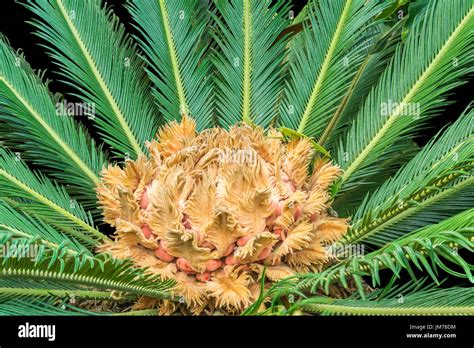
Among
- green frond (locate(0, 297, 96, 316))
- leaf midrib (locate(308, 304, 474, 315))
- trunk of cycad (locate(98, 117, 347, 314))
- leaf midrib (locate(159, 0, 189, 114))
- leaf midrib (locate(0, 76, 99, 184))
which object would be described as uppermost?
leaf midrib (locate(159, 0, 189, 114))

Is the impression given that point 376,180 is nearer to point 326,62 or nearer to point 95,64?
point 326,62

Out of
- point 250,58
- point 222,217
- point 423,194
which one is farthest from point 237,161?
point 250,58

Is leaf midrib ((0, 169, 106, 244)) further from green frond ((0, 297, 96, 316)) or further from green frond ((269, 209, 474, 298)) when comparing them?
green frond ((269, 209, 474, 298))

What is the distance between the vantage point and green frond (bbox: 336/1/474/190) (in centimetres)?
341

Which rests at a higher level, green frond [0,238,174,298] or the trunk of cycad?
the trunk of cycad

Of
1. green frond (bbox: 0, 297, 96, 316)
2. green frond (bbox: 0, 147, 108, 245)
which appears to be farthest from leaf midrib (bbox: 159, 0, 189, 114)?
green frond (bbox: 0, 297, 96, 316)

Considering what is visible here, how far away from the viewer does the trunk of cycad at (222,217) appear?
2941 mm

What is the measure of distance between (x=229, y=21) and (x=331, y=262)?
120 centimetres

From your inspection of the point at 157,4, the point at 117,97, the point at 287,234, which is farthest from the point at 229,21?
the point at 287,234

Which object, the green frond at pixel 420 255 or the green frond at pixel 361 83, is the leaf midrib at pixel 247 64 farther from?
the green frond at pixel 420 255

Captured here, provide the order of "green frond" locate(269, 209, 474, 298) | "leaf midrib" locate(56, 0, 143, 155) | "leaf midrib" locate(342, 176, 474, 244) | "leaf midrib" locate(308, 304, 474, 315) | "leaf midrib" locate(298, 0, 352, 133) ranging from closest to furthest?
"green frond" locate(269, 209, 474, 298)
"leaf midrib" locate(308, 304, 474, 315)
"leaf midrib" locate(342, 176, 474, 244)
"leaf midrib" locate(298, 0, 352, 133)
"leaf midrib" locate(56, 0, 143, 155)

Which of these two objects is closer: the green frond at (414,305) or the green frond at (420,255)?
the green frond at (420,255)

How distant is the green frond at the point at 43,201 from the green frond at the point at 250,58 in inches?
29.5

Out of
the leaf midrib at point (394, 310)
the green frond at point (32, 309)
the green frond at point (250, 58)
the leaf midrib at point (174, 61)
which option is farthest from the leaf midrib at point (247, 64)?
the green frond at point (32, 309)
